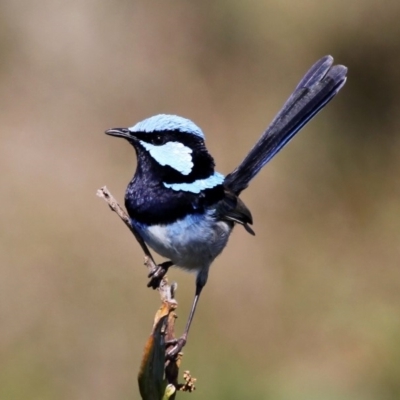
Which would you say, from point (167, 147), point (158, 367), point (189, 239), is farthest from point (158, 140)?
point (158, 367)

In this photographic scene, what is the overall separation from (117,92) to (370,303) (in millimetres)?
2691

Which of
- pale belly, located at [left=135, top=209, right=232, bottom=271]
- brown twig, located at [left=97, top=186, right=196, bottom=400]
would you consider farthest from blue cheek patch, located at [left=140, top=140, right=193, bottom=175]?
brown twig, located at [left=97, top=186, right=196, bottom=400]

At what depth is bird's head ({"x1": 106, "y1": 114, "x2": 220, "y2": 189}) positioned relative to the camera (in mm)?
2582

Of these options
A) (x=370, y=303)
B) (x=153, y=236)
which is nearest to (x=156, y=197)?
(x=153, y=236)

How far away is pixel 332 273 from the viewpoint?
18.5ft

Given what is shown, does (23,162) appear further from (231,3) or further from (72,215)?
(231,3)

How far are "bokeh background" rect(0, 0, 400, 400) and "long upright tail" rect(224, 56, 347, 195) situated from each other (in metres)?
1.43

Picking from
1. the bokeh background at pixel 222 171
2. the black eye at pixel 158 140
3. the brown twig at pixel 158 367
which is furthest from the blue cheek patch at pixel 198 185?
the bokeh background at pixel 222 171

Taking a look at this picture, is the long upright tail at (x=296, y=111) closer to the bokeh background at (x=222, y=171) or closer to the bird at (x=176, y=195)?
the bird at (x=176, y=195)

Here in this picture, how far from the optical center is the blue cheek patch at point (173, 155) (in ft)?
8.54

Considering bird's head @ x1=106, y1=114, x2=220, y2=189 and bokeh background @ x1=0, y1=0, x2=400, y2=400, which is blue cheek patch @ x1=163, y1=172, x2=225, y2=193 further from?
bokeh background @ x1=0, y1=0, x2=400, y2=400

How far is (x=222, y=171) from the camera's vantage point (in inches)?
235

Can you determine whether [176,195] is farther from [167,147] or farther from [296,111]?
[296,111]

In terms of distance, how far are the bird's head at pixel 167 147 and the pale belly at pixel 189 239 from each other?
0.16 meters
